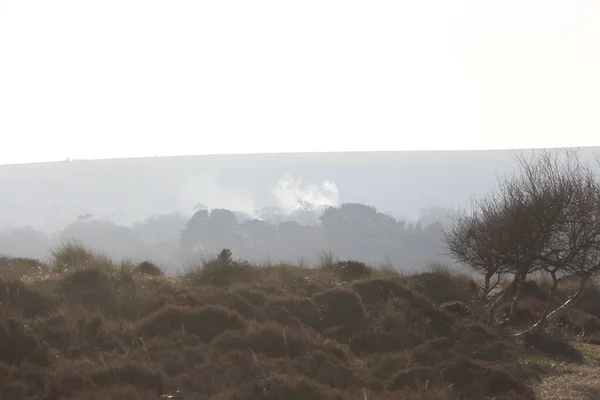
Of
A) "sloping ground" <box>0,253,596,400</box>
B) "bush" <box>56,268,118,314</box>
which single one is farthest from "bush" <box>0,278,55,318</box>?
"bush" <box>56,268,118,314</box>

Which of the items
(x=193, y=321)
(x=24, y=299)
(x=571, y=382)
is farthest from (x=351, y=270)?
(x=24, y=299)

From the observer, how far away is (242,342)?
450 inches

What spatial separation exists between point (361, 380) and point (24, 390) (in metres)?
4.80

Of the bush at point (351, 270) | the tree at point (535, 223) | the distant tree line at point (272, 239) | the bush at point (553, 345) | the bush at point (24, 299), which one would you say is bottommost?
the distant tree line at point (272, 239)

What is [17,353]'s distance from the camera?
974 cm

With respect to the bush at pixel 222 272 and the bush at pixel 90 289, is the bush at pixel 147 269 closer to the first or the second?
the bush at pixel 222 272

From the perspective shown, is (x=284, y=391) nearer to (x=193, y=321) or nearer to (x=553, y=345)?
(x=193, y=321)

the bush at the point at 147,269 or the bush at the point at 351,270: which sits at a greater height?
the bush at the point at 147,269

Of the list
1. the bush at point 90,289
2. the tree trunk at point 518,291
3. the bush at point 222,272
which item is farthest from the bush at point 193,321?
the tree trunk at point 518,291

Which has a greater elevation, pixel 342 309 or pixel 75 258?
pixel 75 258

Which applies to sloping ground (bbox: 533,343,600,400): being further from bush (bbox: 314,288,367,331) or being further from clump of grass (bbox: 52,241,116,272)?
clump of grass (bbox: 52,241,116,272)

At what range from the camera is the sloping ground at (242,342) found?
351 inches

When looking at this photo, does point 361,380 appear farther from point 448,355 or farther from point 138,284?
point 138,284

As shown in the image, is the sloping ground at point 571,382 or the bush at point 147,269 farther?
the bush at point 147,269
